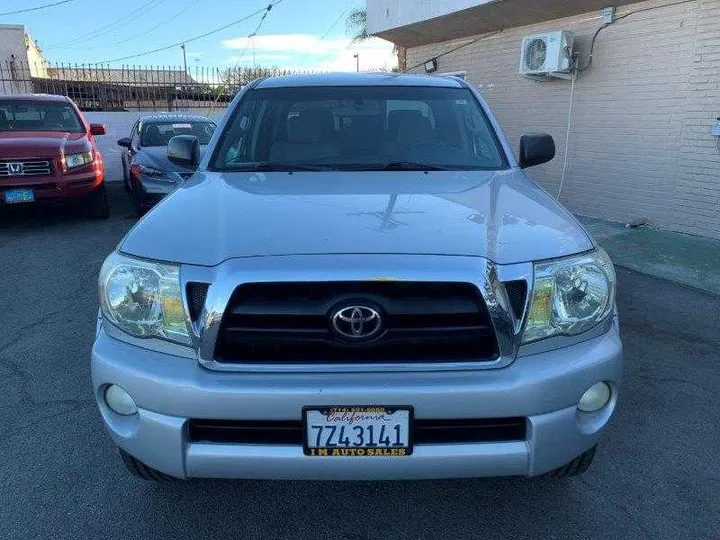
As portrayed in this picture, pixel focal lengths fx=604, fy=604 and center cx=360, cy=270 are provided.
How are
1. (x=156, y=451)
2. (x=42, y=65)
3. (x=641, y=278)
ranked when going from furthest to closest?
(x=42, y=65)
(x=641, y=278)
(x=156, y=451)

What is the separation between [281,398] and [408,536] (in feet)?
2.85

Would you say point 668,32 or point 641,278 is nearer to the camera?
point 641,278

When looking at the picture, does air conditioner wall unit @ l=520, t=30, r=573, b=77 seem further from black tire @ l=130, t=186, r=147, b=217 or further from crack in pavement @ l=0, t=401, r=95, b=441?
crack in pavement @ l=0, t=401, r=95, b=441

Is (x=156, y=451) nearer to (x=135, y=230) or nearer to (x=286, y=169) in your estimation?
(x=135, y=230)

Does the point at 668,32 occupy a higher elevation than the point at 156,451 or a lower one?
higher

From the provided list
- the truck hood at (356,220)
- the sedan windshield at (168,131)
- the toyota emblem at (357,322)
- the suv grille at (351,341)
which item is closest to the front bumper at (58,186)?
the sedan windshield at (168,131)

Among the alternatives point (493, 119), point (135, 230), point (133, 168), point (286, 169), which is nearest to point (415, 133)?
point (493, 119)

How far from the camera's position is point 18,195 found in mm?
7551

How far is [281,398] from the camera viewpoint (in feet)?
6.16

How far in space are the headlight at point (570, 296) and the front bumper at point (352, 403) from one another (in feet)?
0.31

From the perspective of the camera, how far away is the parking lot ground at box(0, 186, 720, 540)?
7.70ft

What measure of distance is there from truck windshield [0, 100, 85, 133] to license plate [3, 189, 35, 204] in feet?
4.82

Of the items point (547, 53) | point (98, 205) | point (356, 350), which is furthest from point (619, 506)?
point (98, 205)

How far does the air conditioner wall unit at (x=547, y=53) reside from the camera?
27.7ft
